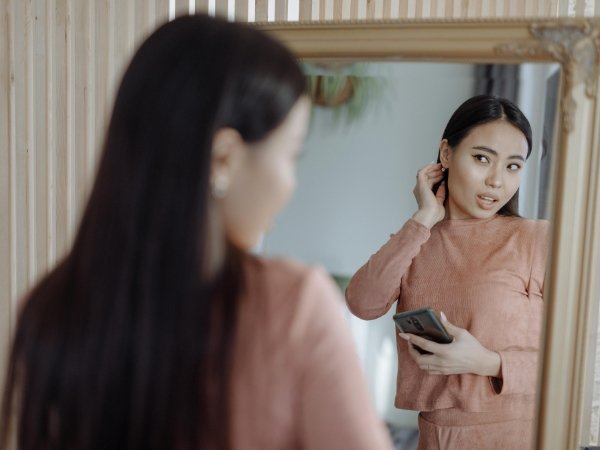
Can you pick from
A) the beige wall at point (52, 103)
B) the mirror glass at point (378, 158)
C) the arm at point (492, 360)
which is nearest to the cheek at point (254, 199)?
the mirror glass at point (378, 158)

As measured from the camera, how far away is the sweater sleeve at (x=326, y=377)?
0.56 metres

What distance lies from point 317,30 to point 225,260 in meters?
0.44

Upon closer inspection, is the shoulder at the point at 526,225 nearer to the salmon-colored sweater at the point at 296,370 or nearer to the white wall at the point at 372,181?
the white wall at the point at 372,181

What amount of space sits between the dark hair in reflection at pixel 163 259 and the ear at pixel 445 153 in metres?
0.36

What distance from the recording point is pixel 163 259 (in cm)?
56

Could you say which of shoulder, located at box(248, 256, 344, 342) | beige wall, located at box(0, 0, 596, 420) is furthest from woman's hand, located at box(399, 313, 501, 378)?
beige wall, located at box(0, 0, 596, 420)

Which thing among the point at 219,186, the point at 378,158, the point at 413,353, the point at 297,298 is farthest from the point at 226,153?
the point at 413,353

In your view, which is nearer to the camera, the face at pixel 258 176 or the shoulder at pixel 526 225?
the face at pixel 258 176

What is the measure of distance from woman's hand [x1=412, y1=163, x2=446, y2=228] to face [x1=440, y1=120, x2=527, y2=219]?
0.05 feet

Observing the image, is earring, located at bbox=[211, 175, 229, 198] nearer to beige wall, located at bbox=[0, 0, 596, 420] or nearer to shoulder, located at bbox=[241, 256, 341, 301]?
shoulder, located at bbox=[241, 256, 341, 301]

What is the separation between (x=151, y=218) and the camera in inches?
22.0

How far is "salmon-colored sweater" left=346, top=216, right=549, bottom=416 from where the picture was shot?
877 mm

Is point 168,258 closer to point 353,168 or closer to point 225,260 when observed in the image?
point 225,260

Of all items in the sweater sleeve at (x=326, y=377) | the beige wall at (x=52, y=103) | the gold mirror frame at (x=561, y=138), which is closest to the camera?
the sweater sleeve at (x=326, y=377)
